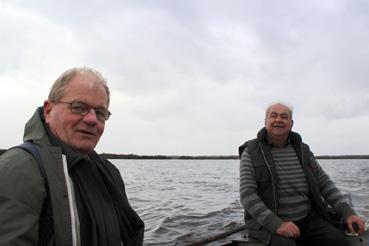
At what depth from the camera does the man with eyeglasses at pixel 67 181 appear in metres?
1.79

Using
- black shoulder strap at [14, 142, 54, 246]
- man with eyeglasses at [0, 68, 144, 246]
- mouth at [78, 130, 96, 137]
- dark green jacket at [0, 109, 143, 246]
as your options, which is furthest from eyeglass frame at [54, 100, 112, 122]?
black shoulder strap at [14, 142, 54, 246]

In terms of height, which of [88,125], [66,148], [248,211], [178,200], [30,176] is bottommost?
[178,200]

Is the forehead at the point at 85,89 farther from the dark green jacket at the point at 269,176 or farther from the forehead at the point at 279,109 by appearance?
the forehead at the point at 279,109

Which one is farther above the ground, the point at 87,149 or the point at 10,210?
the point at 87,149

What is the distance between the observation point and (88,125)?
238 centimetres

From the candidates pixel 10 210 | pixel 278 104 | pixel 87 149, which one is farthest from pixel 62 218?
pixel 278 104

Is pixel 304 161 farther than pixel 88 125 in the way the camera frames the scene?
Yes

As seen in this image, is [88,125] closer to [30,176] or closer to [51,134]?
[51,134]

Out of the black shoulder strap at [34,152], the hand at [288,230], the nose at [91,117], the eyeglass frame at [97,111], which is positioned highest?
the eyeglass frame at [97,111]

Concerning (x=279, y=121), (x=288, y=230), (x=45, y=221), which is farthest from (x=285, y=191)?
(x=45, y=221)

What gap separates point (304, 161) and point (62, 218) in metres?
3.99

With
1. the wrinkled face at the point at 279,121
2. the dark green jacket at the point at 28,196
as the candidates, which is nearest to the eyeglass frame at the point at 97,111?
the dark green jacket at the point at 28,196

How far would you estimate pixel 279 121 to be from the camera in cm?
507

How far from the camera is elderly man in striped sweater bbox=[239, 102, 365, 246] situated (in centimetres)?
484
